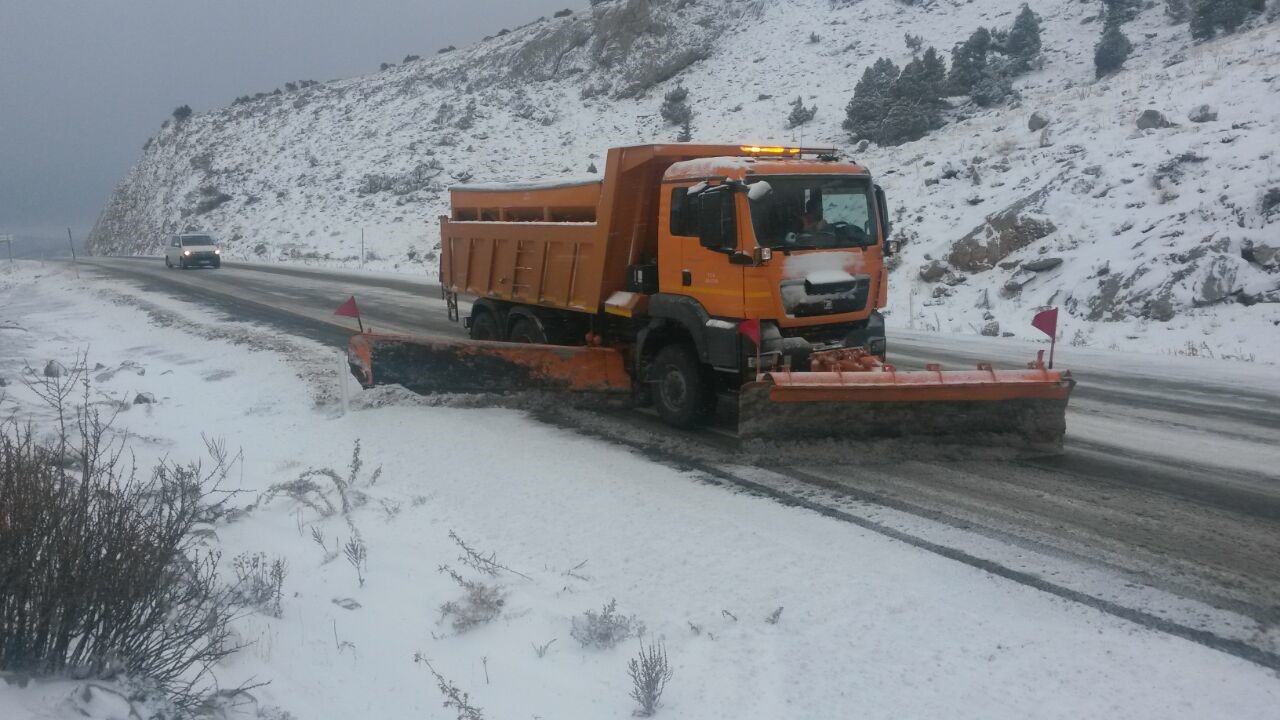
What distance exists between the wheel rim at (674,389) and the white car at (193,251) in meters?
31.0

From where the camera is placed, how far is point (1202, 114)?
61.9ft

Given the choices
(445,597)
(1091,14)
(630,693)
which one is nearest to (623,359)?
(445,597)

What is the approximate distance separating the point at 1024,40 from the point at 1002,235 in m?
19.0

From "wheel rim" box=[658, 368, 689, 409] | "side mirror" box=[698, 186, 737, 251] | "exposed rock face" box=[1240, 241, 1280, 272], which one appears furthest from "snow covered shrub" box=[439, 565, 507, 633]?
"exposed rock face" box=[1240, 241, 1280, 272]

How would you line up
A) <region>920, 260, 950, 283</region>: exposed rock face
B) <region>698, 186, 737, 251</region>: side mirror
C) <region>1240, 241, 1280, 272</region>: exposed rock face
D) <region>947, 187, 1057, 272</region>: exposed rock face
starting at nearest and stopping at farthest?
<region>698, 186, 737, 251</region>: side mirror < <region>1240, 241, 1280, 272</region>: exposed rock face < <region>947, 187, 1057, 272</region>: exposed rock face < <region>920, 260, 950, 283</region>: exposed rock face

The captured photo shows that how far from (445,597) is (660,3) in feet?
192

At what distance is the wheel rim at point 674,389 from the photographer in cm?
816

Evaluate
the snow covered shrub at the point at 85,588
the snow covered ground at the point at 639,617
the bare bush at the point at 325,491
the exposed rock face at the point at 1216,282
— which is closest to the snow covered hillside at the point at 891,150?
the exposed rock face at the point at 1216,282

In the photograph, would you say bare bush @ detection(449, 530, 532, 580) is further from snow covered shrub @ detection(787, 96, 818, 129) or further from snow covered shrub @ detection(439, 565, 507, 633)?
snow covered shrub @ detection(787, 96, 818, 129)

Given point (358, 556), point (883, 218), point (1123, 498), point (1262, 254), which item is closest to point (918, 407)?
point (1123, 498)

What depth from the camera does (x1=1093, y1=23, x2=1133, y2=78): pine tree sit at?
2861cm

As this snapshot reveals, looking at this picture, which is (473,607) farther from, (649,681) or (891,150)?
(891,150)

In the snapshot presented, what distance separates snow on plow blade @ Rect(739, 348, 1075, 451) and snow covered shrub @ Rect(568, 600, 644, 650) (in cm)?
298

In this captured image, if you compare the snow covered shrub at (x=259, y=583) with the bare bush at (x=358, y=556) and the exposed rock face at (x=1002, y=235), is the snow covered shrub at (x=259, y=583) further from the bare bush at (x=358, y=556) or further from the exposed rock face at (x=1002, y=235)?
the exposed rock face at (x=1002, y=235)
